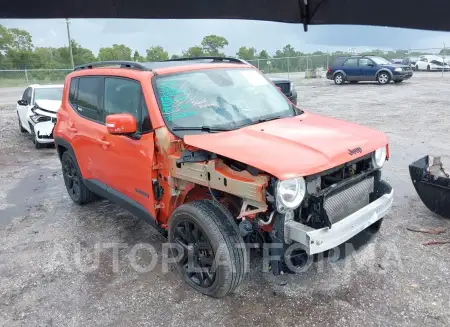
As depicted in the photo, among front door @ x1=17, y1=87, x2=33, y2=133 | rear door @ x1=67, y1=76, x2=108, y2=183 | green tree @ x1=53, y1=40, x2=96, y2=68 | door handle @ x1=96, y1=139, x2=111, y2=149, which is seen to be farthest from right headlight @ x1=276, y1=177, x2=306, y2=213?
green tree @ x1=53, y1=40, x2=96, y2=68

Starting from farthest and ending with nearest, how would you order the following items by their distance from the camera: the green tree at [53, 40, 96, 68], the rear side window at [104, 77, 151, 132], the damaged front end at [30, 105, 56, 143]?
the green tree at [53, 40, 96, 68]
the damaged front end at [30, 105, 56, 143]
the rear side window at [104, 77, 151, 132]

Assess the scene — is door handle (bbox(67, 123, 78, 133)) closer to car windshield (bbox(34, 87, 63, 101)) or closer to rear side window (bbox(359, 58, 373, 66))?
car windshield (bbox(34, 87, 63, 101))

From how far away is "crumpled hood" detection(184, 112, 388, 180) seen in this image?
2680mm

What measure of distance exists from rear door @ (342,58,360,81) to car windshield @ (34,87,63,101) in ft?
52.0

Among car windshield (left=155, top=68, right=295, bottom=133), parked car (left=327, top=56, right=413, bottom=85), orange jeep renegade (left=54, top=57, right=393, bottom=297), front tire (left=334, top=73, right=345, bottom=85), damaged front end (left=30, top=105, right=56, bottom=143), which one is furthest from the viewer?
front tire (left=334, top=73, right=345, bottom=85)

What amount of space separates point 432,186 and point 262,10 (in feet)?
8.90

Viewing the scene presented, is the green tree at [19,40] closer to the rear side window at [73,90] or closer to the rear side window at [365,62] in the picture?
the rear side window at [365,62]

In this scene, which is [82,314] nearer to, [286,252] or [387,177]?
[286,252]

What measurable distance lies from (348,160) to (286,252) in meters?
0.82

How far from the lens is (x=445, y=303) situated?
9.98 feet

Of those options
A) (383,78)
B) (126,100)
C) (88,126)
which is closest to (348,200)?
(126,100)

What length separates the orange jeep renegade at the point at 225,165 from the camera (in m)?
2.80

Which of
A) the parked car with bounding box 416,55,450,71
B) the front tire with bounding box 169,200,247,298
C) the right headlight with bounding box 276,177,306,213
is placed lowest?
the front tire with bounding box 169,200,247,298

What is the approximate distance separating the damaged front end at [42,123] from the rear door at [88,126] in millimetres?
4661
